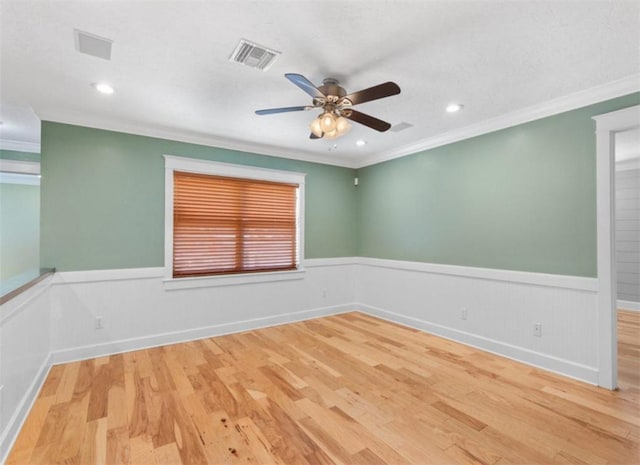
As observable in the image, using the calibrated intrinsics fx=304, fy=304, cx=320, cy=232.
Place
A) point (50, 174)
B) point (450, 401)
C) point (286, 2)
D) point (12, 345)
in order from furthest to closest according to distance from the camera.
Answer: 1. point (50, 174)
2. point (450, 401)
3. point (12, 345)
4. point (286, 2)

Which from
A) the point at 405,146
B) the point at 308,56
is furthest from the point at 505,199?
the point at 308,56

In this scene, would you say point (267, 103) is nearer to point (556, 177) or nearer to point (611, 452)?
point (556, 177)

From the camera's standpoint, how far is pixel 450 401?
8.18 feet

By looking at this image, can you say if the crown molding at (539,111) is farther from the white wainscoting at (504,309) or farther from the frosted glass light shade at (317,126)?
the frosted glass light shade at (317,126)

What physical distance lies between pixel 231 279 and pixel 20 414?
237 centimetres

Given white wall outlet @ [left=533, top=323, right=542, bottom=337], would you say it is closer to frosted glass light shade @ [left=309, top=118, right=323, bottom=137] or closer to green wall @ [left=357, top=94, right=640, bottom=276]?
green wall @ [left=357, top=94, right=640, bottom=276]

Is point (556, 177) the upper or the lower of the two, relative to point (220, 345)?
upper

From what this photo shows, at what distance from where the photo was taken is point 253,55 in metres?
2.19

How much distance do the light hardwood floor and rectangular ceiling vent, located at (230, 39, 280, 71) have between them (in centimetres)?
266

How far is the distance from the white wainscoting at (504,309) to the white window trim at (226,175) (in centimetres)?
164

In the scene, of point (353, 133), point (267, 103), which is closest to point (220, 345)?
point (267, 103)

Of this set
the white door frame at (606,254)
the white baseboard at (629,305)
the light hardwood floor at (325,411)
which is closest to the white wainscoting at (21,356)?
the light hardwood floor at (325,411)

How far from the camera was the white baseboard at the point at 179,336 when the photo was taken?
3.31 m

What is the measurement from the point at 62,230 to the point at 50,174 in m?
0.61
